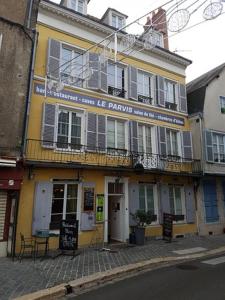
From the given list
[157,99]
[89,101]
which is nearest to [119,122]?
[89,101]

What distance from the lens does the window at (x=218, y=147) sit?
14.0 m

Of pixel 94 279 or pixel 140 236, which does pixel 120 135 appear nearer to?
pixel 140 236

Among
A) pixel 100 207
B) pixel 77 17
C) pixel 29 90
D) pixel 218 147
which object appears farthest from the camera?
pixel 218 147

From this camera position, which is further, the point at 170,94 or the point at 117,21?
the point at 170,94

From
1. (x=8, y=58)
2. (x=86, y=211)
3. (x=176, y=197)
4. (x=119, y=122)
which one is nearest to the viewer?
(x=8, y=58)

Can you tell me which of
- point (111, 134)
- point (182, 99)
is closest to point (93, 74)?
point (111, 134)

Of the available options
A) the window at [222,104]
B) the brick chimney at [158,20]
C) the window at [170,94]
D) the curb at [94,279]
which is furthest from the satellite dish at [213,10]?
the window at [222,104]

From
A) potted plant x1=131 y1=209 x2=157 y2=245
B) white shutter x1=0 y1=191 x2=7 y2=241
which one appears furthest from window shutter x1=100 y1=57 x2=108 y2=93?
white shutter x1=0 y1=191 x2=7 y2=241

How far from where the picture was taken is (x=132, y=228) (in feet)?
35.9

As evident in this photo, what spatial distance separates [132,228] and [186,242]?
2328 mm

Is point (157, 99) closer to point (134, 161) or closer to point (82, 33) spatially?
point (134, 161)

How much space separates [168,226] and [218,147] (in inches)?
220

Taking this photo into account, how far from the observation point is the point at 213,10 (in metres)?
4.80

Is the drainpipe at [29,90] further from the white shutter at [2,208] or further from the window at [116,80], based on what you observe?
the window at [116,80]
